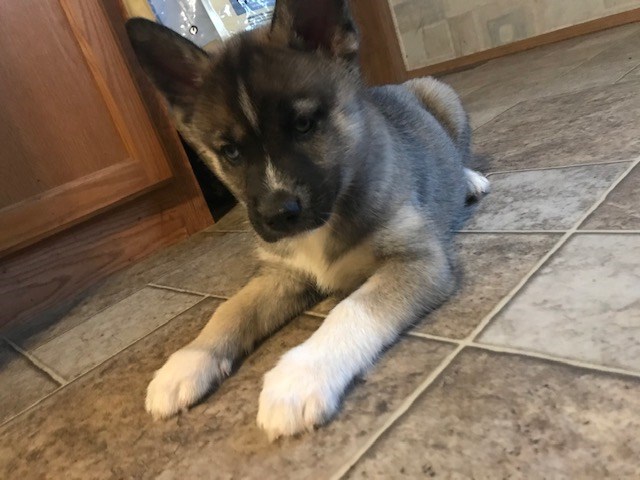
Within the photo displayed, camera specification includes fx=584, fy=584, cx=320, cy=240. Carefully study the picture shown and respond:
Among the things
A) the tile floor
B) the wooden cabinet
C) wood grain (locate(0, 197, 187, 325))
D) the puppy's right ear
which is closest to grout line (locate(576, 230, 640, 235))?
the tile floor

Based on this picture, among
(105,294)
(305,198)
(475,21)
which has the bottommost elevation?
(105,294)

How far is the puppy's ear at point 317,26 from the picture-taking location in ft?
5.04

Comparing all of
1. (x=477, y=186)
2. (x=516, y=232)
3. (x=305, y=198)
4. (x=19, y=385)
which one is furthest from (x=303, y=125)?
(x=19, y=385)

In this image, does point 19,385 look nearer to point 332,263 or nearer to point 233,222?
point 332,263

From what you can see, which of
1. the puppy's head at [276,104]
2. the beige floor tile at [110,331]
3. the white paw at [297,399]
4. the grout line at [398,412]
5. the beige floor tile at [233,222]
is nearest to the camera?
the grout line at [398,412]

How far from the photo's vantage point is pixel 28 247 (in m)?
2.49

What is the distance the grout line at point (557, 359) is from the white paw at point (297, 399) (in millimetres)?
304

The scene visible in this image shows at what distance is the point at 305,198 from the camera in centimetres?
134

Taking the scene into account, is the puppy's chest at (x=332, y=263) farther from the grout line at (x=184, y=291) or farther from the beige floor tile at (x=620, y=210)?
the beige floor tile at (x=620, y=210)

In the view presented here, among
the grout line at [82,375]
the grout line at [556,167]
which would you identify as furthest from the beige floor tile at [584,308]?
the grout line at [82,375]

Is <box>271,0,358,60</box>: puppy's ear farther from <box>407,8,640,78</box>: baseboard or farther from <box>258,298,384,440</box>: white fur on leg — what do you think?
<box>407,8,640,78</box>: baseboard

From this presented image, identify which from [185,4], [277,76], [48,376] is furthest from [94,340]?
[185,4]

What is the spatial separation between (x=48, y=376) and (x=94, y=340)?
8.3 inches

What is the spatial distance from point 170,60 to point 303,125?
1.57 feet
